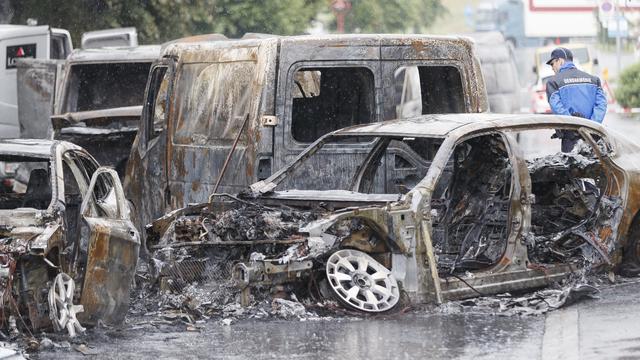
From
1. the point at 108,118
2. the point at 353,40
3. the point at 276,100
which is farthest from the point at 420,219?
the point at 108,118

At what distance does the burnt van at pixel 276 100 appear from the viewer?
1123cm

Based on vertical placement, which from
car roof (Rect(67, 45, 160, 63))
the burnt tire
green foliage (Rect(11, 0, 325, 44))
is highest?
green foliage (Rect(11, 0, 325, 44))

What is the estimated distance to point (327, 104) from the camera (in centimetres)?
1202

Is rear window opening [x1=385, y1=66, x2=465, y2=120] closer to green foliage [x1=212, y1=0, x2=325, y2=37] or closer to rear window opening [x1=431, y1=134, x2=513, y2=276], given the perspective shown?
rear window opening [x1=431, y1=134, x2=513, y2=276]

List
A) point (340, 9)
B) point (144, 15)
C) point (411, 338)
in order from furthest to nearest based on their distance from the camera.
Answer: point (340, 9) → point (144, 15) → point (411, 338)

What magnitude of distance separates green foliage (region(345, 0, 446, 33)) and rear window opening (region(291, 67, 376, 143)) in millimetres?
27260

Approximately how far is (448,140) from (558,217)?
163cm

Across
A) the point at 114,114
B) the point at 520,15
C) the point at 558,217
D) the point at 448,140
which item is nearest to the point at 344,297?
the point at 448,140

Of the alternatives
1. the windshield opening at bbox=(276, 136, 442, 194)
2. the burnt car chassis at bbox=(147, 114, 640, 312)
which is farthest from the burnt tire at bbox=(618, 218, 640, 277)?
the windshield opening at bbox=(276, 136, 442, 194)

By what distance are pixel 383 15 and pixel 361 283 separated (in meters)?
32.2

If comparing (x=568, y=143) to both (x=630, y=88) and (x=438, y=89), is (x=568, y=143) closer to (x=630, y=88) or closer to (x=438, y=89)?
(x=438, y=89)

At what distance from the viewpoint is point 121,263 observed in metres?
8.85

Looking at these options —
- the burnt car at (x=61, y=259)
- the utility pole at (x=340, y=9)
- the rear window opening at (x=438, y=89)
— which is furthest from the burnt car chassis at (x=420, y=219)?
the utility pole at (x=340, y=9)

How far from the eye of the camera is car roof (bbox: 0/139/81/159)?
9695 mm
